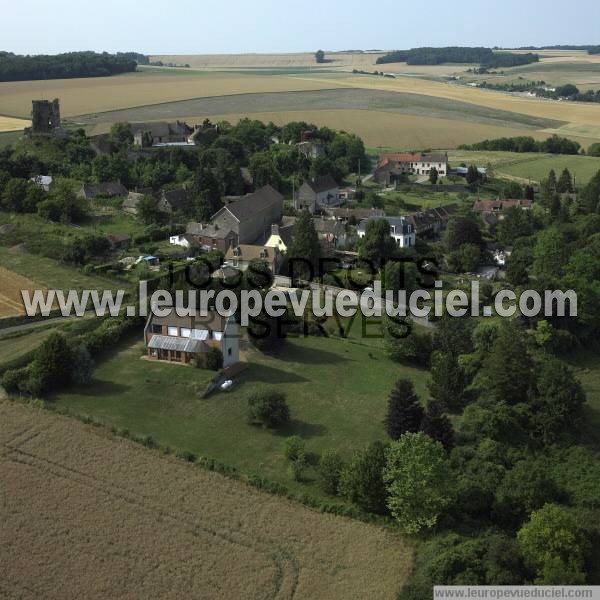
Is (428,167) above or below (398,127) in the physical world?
below

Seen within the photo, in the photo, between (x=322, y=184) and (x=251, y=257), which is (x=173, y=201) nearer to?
(x=322, y=184)

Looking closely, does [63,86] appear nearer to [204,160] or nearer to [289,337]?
[204,160]

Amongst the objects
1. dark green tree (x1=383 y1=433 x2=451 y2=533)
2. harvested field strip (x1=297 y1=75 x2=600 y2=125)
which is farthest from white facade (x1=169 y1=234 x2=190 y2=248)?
harvested field strip (x1=297 y1=75 x2=600 y2=125)

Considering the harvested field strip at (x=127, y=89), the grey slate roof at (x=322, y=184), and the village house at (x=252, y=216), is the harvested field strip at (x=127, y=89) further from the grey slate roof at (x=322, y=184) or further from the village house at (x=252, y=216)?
the village house at (x=252, y=216)

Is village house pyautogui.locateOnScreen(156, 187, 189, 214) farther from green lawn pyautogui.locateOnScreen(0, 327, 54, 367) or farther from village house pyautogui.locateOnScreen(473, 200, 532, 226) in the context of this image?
village house pyautogui.locateOnScreen(473, 200, 532, 226)

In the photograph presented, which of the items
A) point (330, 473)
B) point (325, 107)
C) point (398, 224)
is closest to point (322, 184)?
point (398, 224)
